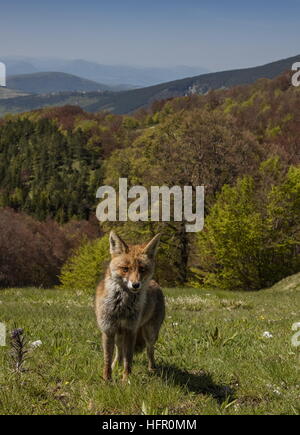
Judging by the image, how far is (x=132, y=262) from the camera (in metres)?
6.07

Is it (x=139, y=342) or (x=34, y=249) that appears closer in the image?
(x=139, y=342)

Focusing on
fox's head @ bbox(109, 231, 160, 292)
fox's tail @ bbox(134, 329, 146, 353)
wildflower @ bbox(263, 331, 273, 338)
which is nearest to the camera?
fox's head @ bbox(109, 231, 160, 292)

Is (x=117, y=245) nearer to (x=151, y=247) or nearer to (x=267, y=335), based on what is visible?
(x=151, y=247)

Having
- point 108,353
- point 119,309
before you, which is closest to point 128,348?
point 108,353

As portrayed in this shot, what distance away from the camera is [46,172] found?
184 metres

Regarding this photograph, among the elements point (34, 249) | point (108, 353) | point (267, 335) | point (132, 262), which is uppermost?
point (132, 262)

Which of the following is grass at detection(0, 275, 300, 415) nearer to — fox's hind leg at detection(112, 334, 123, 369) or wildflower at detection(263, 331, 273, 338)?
wildflower at detection(263, 331, 273, 338)

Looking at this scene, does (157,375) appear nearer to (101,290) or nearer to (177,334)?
(101,290)

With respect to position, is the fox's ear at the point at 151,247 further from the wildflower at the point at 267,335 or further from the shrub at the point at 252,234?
the shrub at the point at 252,234

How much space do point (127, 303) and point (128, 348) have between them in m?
0.62

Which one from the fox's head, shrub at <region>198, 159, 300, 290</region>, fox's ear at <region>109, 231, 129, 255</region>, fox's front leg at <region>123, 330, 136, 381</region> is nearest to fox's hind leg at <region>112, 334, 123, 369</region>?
fox's front leg at <region>123, 330, 136, 381</region>

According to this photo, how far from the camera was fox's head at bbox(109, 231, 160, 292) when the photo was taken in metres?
6.06

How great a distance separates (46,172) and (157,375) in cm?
18274
